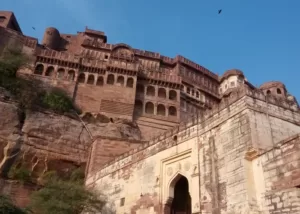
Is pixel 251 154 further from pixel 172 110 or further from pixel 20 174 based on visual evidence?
pixel 172 110

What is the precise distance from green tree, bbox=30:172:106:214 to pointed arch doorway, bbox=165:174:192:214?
10.9 ft

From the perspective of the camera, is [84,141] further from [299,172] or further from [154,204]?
[299,172]

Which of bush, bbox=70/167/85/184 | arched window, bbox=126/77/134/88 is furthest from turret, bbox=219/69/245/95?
bush, bbox=70/167/85/184

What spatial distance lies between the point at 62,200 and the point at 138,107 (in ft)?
56.3

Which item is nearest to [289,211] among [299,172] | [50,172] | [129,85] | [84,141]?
[299,172]

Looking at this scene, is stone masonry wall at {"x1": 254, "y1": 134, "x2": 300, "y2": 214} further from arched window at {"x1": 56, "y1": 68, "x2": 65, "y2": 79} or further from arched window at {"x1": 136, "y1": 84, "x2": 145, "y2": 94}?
arched window at {"x1": 56, "y1": 68, "x2": 65, "y2": 79}

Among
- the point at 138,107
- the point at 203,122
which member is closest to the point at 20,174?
the point at 203,122

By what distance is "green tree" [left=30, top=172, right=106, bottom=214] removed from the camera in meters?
12.0

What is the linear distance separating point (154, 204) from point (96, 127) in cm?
1189

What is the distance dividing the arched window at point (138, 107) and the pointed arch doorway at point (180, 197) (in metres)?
15.8

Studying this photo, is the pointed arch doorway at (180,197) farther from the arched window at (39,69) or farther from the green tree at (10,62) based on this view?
the arched window at (39,69)

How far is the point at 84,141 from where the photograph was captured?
21.4 meters

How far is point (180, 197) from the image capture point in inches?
509

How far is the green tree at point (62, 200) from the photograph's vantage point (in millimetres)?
12047
